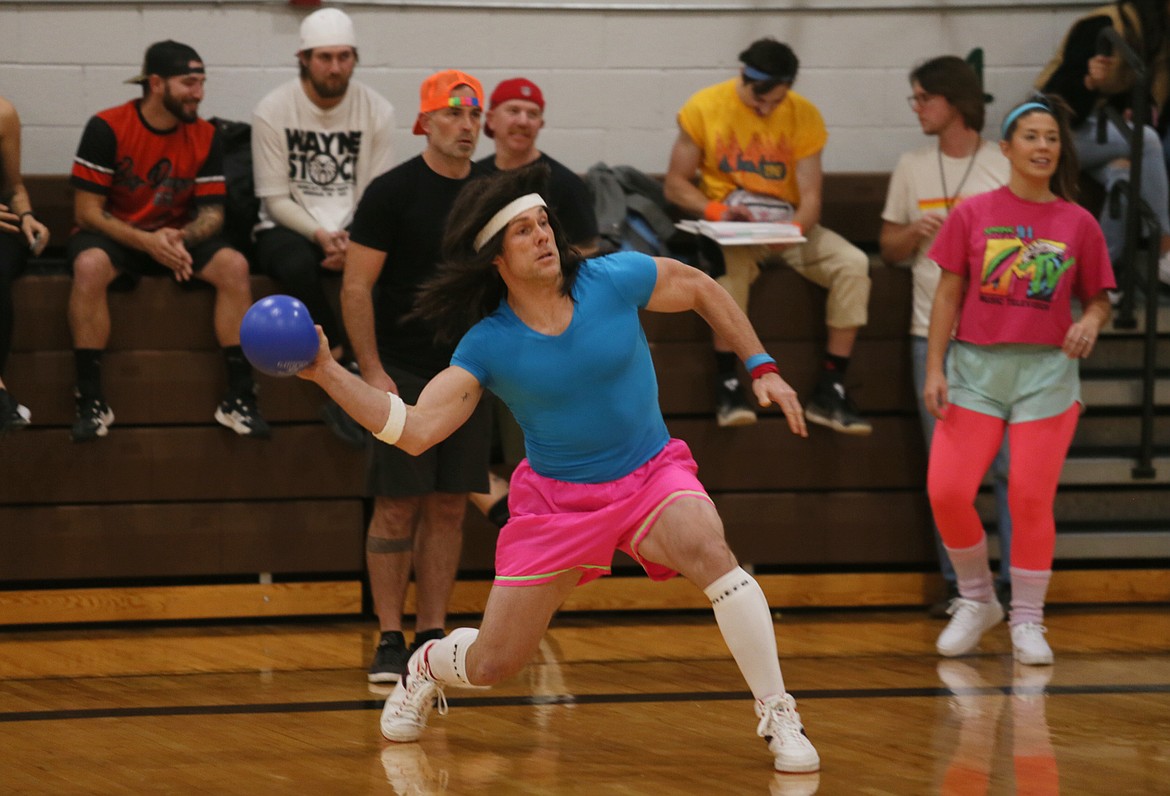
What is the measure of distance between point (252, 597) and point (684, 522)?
8.53ft

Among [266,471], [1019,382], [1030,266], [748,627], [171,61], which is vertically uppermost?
[171,61]

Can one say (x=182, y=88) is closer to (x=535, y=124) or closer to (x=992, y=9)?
(x=535, y=124)

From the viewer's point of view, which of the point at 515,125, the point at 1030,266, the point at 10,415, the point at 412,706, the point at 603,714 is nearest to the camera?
the point at 412,706

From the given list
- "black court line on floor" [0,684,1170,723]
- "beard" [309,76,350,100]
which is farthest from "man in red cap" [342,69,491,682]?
"beard" [309,76,350,100]

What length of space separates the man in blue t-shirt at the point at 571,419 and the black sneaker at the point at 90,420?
86.5 inches

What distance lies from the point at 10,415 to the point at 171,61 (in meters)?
1.44

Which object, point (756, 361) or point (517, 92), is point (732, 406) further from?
point (756, 361)

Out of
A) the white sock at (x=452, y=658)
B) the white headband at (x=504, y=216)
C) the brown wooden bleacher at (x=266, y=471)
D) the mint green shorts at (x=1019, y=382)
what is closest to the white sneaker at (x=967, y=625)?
the mint green shorts at (x=1019, y=382)

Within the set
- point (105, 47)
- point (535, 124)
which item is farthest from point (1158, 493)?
point (105, 47)

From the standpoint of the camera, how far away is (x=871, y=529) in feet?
19.2

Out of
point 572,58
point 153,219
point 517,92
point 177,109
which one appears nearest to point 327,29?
point 177,109

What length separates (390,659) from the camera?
Result: 464 centimetres

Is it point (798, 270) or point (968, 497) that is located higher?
point (798, 270)

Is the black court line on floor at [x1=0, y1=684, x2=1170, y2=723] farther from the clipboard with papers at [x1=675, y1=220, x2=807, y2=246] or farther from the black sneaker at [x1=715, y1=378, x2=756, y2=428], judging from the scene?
the clipboard with papers at [x1=675, y1=220, x2=807, y2=246]
